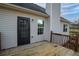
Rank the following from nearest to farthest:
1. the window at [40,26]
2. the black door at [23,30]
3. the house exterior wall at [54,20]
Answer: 1. the black door at [23,30]
2. the house exterior wall at [54,20]
3. the window at [40,26]

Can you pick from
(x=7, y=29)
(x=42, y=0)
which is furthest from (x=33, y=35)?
(x=42, y=0)


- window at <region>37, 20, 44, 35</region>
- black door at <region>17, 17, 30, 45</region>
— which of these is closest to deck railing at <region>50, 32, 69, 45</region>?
window at <region>37, 20, 44, 35</region>

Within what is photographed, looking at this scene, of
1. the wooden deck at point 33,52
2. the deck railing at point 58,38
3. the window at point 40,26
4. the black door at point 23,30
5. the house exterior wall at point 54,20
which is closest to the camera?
the wooden deck at point 33,52

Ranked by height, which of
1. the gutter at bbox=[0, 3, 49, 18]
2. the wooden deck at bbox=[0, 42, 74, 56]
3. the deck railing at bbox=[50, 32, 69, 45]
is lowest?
the wooden deck at bbox=[0, 42, 74, 56]

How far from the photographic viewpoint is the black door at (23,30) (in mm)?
5782

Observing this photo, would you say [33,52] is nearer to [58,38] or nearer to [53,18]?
[58,38]

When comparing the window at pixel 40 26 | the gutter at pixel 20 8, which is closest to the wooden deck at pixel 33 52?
the gutter at pixel 20 8

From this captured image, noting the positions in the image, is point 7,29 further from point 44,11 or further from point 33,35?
point 44,11

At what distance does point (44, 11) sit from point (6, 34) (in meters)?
3.25

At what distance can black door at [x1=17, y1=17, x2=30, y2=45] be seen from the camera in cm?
578

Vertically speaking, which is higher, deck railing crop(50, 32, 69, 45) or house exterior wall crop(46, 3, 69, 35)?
house exterior wall crop(46, 3, 69, 35)

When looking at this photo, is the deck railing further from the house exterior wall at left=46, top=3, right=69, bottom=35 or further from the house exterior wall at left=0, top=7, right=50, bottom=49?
the house exterior wall at left=0, top=7, right=50, bottom=49

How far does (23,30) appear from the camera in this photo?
6059 mm

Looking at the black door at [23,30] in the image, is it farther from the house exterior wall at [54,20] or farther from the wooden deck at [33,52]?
the house exterior wall at [54,20]
